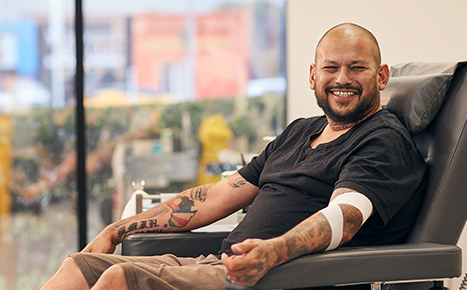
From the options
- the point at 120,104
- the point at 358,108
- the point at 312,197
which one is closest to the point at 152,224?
the point at 312,197

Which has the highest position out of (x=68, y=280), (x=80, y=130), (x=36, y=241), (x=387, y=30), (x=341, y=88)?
(x=387, y=30)

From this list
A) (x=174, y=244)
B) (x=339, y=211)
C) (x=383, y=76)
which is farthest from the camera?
(x=174, y=244)

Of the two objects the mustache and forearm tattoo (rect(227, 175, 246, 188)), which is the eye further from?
forearm tattoo (rect(227, 175, 246, 188))

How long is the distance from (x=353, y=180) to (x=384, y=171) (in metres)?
0.09

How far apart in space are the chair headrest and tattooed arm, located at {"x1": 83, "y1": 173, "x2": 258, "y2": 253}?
0.58m

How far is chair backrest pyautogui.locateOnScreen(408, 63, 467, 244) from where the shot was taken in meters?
1.20

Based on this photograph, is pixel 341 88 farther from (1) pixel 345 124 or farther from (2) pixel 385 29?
(2) pixel 385 29

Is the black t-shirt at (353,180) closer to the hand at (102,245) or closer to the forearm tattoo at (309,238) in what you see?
the forearm tattoo at (309,238)

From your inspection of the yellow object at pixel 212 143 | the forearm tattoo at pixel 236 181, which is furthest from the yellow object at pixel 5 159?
the forearm tattoo at pixel 236 181

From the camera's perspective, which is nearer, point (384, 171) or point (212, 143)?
point (384, 171)

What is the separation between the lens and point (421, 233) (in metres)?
1.21

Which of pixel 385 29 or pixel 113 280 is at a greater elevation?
pixel 385 29

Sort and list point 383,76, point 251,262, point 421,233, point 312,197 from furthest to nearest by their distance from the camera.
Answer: point 383,76, point 312,197, point 421,233, point 251,262

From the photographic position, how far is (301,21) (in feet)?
9.64
